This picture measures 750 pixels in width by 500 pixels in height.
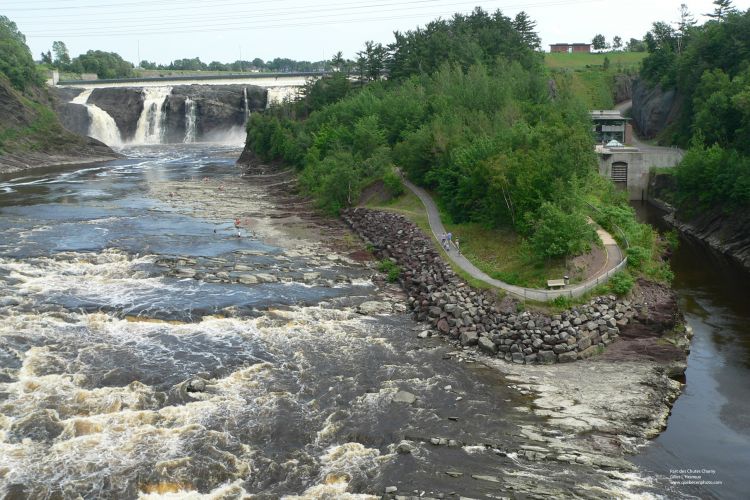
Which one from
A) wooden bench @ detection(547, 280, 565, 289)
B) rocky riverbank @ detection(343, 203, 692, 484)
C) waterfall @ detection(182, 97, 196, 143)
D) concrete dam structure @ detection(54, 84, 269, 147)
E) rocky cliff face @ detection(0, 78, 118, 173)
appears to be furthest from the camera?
waterfall @ detection(182, 97, 196, 143)

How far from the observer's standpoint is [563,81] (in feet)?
351

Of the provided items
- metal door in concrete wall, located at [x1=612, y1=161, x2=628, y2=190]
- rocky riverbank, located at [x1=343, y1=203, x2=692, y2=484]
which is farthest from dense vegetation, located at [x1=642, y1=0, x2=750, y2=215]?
rocky riverbank, located at [x1=343, y1=203, x2=692, y2=484]

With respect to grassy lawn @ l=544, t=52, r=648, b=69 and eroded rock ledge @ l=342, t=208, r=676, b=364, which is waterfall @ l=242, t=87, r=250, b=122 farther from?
eroded rock ledge @ l=342, t=208, r=676, b=364

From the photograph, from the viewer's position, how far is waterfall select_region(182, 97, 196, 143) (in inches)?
5787

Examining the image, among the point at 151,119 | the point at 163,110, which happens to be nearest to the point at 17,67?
the point at 151,119

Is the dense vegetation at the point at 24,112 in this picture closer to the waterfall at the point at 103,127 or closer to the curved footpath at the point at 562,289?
the waterfall at the point at 103,127

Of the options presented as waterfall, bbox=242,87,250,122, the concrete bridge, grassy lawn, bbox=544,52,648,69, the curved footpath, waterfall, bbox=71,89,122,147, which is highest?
grassy lawn, bbox=544,52,648,69

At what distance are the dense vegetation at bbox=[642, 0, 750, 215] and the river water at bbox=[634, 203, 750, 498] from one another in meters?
12.2

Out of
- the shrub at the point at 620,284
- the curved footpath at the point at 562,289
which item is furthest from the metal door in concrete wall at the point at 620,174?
the shrub at the point at 620,284

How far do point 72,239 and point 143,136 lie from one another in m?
93.6

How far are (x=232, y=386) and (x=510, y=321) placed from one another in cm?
1567

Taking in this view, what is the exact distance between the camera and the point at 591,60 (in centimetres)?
15150

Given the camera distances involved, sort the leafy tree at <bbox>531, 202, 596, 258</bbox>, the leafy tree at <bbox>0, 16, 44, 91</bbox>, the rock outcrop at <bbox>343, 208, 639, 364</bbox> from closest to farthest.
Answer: the rock outcrop at <bbox>343, 208, 639, 364</bbox> → the leafy tree at <bbox>531, 202, 596, 258</bbox> → the leafy tree at <bbox>0, 16, 44, 91</bbox>

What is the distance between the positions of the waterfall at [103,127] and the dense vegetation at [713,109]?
99956 mm
